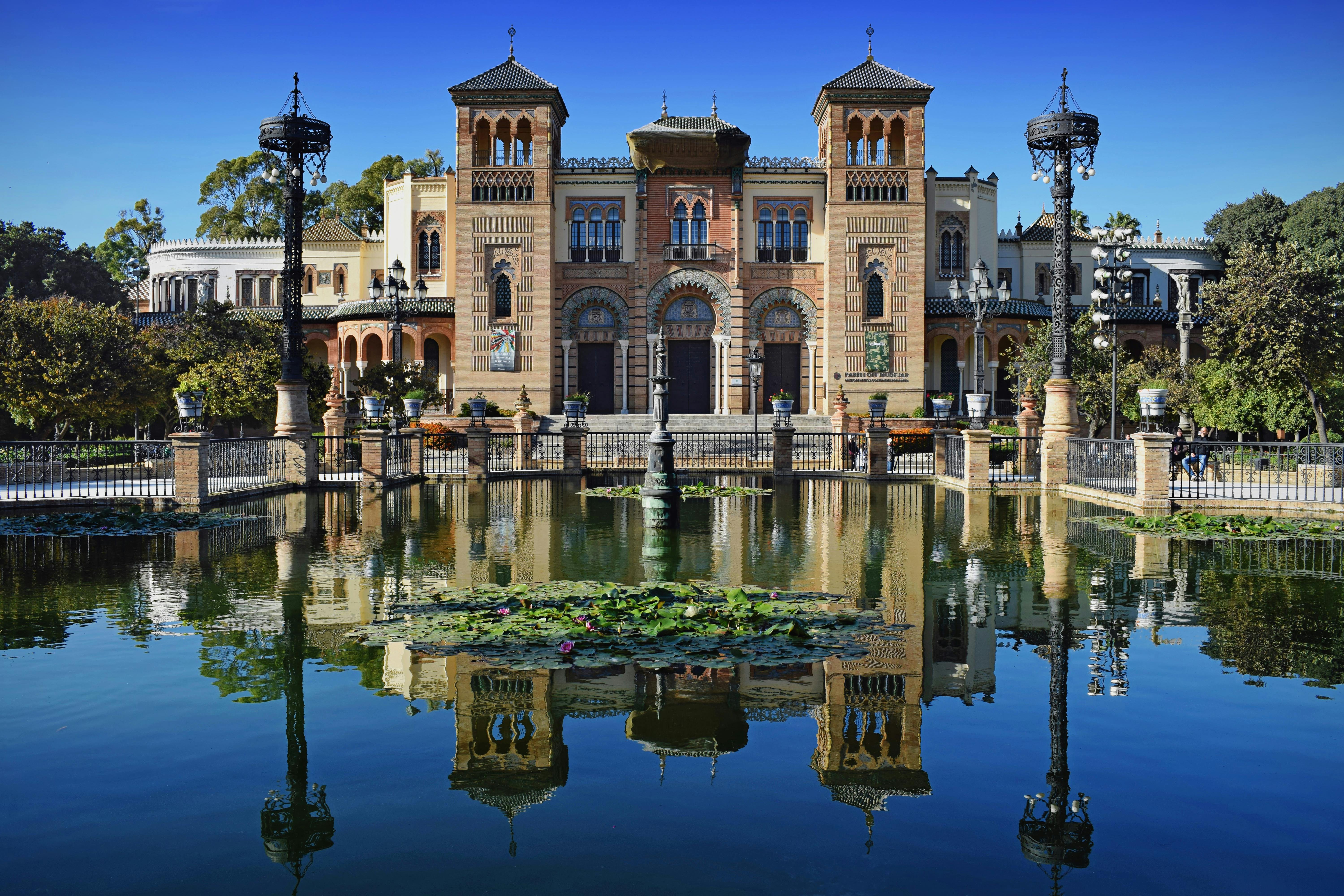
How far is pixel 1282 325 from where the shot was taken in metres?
28.4

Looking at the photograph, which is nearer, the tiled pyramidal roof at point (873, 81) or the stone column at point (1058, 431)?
the stone column at point (1058, 431)

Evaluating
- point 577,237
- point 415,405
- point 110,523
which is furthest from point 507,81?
point 110,523

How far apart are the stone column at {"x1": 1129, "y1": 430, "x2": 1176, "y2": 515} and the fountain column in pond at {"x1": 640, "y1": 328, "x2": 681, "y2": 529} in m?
7.46

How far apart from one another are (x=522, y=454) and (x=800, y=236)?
819 inches

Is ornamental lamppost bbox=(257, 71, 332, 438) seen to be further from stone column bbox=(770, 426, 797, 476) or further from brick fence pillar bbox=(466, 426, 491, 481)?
stone column bbox=(770, 426, 797, 476)

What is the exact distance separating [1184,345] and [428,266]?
31.0 metres

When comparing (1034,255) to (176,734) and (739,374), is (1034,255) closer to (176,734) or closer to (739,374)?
(739,374)

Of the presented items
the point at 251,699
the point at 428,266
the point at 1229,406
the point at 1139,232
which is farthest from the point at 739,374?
the point at 251,699

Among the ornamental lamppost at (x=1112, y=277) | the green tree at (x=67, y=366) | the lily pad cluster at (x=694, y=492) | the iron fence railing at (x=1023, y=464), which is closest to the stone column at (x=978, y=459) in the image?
the iron fence railing at (x=1023, y=464)

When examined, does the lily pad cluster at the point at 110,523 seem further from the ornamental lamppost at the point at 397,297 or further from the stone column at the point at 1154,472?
the ornamental lamppost at the point at 397,297

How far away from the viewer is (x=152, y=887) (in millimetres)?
3770

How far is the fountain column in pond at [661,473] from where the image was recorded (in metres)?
14.7

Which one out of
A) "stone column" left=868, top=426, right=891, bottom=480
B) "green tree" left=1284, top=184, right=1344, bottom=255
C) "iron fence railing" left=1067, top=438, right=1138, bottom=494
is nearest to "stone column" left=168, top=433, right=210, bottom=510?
"stone column" left=868, top=426, right=891, bottom=480

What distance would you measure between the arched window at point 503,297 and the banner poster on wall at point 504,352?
96cm
